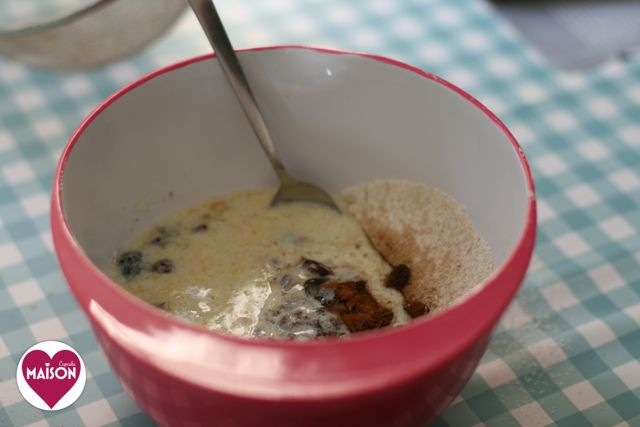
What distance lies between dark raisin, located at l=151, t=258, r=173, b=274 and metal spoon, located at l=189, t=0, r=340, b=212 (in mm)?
134

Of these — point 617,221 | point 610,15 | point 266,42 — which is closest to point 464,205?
point 617,221

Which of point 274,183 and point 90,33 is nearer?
point 274,183

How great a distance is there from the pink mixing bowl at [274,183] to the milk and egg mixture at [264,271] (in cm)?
3

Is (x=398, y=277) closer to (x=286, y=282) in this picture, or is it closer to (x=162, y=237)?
(x=286, y=282)

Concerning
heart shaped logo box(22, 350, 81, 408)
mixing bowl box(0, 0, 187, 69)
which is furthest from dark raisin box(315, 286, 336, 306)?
mixing bowl box(0, 0, 187, 69)

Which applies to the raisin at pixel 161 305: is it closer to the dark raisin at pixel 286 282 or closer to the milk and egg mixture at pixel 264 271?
the milk and egg mixture at pixel 264 271

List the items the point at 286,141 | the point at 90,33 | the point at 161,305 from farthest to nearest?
the point at 90,33
the point at 286,141
the point at 161,305

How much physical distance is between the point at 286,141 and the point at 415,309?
232 millimetres

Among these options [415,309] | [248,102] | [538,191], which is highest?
[248,102]

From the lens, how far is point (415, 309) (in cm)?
75

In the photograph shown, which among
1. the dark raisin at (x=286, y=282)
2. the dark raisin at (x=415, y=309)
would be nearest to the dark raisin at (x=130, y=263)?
the dark raisin at (x=286, y=282)

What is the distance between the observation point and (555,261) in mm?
926

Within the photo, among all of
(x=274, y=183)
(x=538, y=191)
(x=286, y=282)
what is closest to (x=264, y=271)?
(x=286, y=282)

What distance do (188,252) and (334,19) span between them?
2.01 ft
